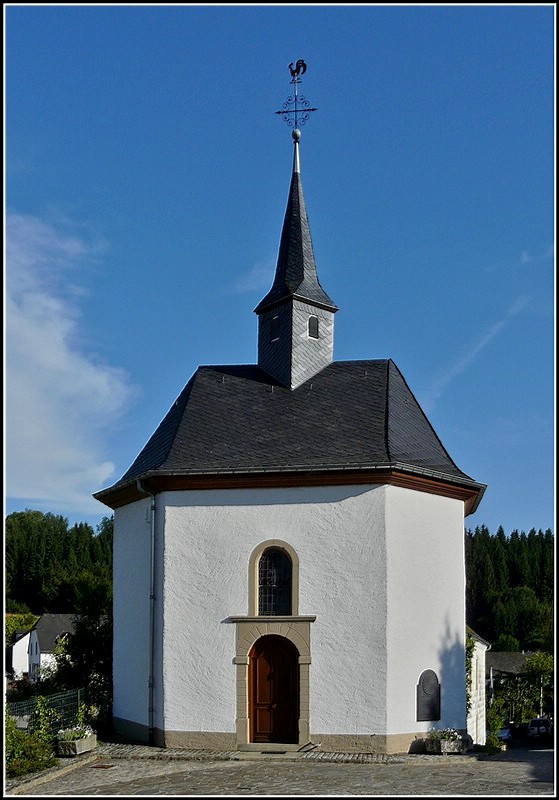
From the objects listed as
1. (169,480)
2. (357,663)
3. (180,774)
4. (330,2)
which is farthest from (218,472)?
(330,2)

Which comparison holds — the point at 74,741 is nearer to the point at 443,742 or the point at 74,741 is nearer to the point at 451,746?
the point at 443,742

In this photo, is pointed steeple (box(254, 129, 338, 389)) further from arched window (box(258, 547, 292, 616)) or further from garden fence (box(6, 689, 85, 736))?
garden fence (box(6, 689, 85, 736))

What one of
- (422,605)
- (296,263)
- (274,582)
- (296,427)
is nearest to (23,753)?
(274,582)

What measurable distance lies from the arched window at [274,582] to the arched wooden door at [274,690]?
0.60 m

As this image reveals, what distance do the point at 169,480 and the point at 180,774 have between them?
6.13 metres

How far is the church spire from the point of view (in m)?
21.2

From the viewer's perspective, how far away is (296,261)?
22562 mm

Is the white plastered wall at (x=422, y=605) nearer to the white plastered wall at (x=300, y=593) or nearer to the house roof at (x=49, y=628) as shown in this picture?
the white plastered wall at (x=300, y=593)

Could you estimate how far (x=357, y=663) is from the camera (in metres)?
17.2

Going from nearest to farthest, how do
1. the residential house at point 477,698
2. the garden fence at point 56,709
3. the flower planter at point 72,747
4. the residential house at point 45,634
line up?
1. the flower planter at point 72,747
2. the garden fence at point 56,709
3. the residential house at point 477,698
4. the residential house at point 45,634

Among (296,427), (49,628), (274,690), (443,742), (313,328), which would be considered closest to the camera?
(443,742)

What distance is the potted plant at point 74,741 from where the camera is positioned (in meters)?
16.6

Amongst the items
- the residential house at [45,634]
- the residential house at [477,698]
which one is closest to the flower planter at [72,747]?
the residential house at [477,698]

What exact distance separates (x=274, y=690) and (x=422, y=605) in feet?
11.8
